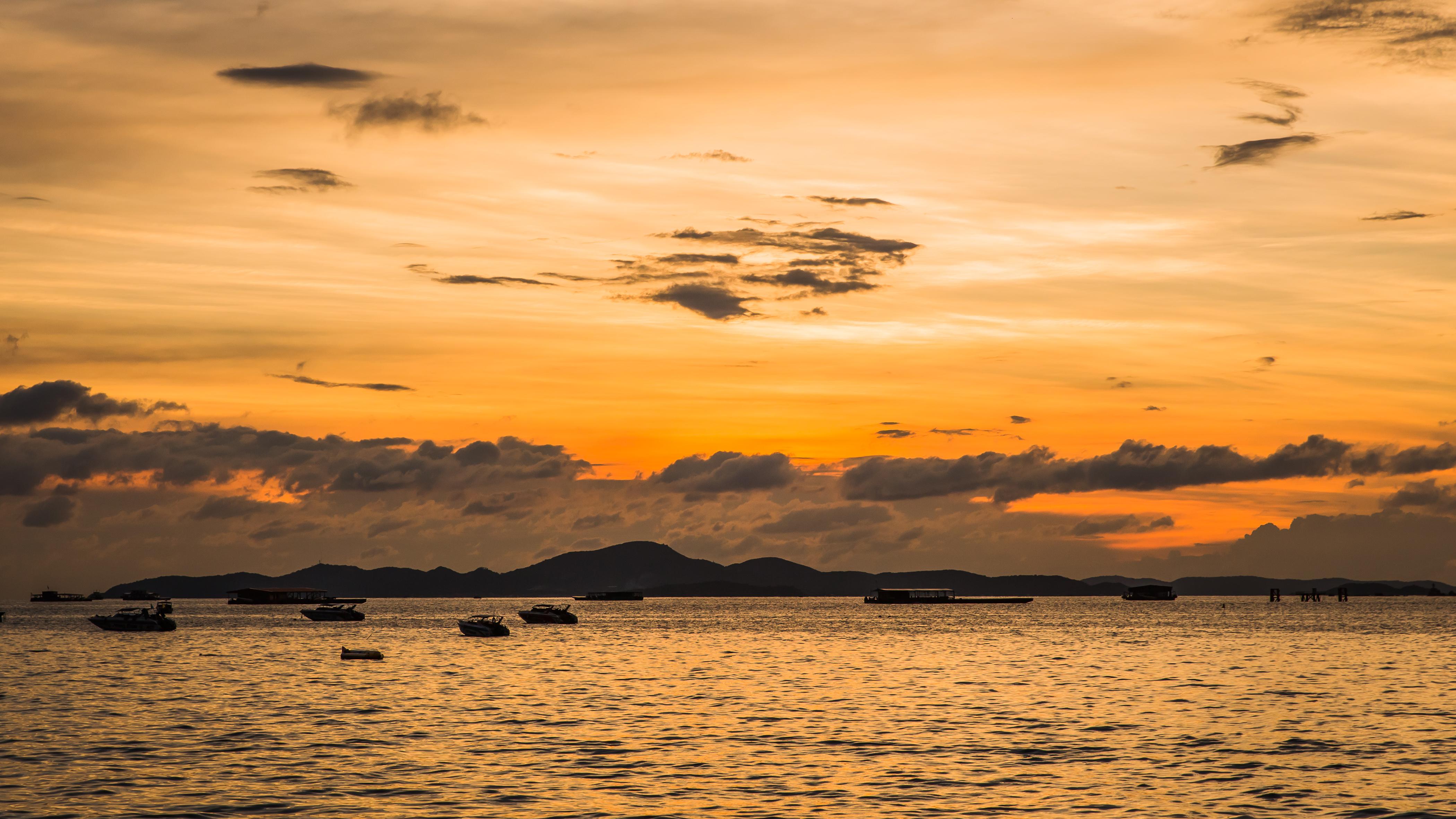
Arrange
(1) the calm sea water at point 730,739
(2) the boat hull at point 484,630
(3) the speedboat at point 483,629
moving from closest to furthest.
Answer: (1) the calm sea water at point 730,739, (2) the boat hull at point 484,630, (3) the speedboat at point 483,629

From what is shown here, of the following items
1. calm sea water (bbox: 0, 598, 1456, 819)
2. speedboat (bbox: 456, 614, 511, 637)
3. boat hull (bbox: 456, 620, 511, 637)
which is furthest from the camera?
speedboat (bbox: 456, 614, 511, 637)

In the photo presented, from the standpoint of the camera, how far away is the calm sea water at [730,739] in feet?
164

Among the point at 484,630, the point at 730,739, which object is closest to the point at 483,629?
the point at 484,630

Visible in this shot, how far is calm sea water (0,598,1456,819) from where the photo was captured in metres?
49.9

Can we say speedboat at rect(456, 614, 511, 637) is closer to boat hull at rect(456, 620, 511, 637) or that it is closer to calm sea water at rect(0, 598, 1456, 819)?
boat hull at rect(456, 620, 511, 637)

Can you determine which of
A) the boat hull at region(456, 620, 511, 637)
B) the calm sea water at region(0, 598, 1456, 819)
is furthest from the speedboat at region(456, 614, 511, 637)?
the calm sea water at region(0, 598, 1456, 819)

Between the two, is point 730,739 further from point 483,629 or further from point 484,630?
point 483,629

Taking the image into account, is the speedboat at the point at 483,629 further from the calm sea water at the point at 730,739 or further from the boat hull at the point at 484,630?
the calm sea water at the point at 730,739

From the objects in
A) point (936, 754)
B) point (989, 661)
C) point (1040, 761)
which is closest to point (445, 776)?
point (936, 754)

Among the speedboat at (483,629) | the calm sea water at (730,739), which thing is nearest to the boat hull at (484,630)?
the speedboat at (483,629)

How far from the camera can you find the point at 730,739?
67375mm

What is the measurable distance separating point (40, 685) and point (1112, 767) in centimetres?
8854

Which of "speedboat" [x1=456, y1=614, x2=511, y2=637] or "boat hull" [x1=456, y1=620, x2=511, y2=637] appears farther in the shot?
"speedboat" [x1=456, y1=614, x2=511, y2=637]

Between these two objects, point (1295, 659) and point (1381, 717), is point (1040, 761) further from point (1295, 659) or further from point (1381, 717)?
point (1295, 659)
